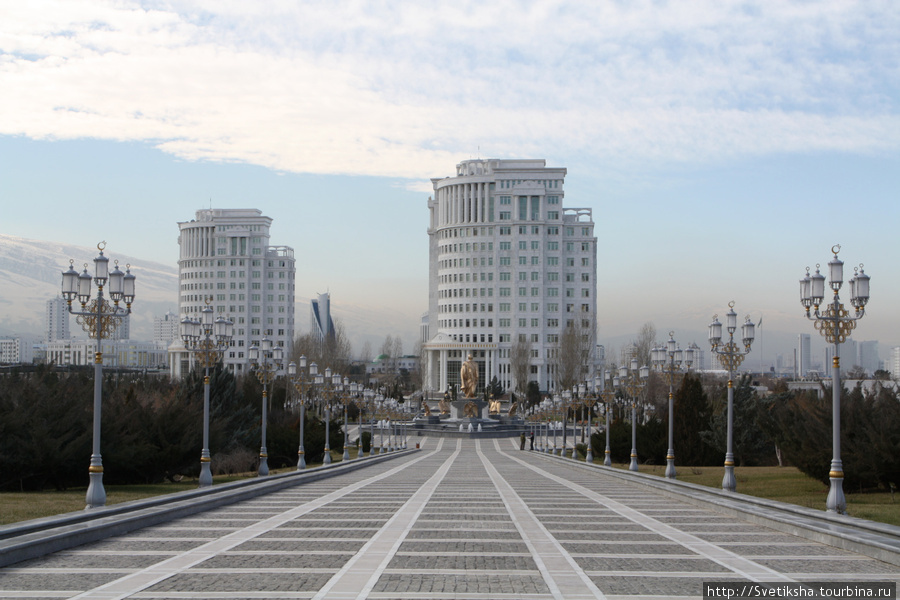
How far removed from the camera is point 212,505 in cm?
1834

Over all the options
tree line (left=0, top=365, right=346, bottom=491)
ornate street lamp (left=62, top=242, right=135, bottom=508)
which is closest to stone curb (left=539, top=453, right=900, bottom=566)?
ornate street lamp (left=62, top=242, right=135, bottom=508)

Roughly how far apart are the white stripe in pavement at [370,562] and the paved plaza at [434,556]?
1.0 inches

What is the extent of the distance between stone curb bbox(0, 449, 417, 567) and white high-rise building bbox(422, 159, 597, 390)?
391 feet

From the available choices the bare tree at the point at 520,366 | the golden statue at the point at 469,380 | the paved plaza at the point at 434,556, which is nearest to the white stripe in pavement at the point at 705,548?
the paved plaza at the point at 434,556

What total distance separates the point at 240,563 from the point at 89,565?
75.6 inches

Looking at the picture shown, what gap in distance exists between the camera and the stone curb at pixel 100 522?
1152cm

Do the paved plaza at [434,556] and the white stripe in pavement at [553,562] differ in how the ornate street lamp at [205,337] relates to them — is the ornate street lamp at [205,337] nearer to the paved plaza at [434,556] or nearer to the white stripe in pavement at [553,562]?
the paved plaza at [434,556]

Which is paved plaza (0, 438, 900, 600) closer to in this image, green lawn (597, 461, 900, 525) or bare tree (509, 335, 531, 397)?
green lawn (597, 461, 900, 525)

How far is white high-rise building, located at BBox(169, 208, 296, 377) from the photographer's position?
172 metres

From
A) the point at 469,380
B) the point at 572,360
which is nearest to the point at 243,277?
the point at 469,380

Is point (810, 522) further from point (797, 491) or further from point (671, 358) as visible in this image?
point (671, 358)

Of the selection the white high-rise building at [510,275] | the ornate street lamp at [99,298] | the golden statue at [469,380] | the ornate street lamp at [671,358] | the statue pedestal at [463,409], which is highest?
the white high-rise building at [510,275]

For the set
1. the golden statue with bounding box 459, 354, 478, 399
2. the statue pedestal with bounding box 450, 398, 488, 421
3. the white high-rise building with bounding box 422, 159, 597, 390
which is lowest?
the statue pedestal with bounding box 450, 398, 488, 421

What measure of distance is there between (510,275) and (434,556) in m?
130
